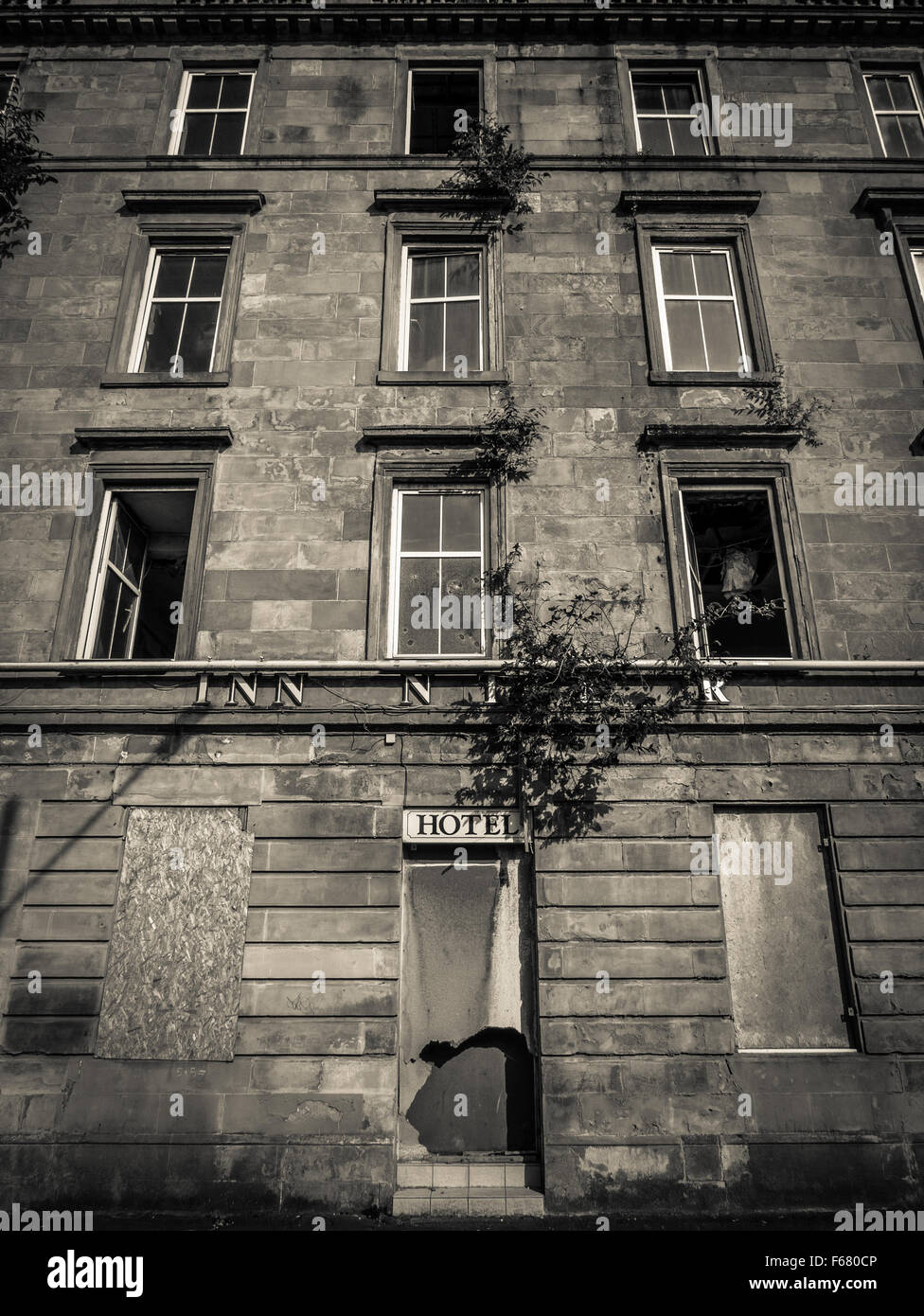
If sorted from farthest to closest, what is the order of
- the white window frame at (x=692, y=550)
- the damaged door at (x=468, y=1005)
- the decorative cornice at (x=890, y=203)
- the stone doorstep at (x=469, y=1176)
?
the decorative cornice at (x=890, y=203) < the white window frame at (x=692, y=550) < the damaged door at (x=468, y=1005) < the stone doorstep at (x=469, y=1176)

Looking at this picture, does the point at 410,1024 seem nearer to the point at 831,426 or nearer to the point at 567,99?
the point at 831,426

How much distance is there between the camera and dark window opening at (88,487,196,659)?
11461mm

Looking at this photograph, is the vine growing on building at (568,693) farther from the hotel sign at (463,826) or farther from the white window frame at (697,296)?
the white window frame at (697,296)

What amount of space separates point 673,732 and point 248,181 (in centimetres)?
1098

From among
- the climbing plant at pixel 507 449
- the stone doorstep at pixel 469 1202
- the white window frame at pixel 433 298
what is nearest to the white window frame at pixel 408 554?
the climbing plant at pixel 507 449

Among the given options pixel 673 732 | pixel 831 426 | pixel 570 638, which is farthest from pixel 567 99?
pixel 673 732

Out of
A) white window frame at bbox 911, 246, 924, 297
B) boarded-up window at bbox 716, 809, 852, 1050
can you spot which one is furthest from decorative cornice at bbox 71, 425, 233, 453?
white window frame at bbox 911, 246, 924, 297

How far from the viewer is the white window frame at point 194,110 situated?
13969 millimetres

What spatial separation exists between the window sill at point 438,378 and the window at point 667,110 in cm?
544

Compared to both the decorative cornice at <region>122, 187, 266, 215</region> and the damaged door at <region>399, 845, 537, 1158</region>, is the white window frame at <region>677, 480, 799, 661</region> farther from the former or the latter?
the decorative cornice at <region>122, 187, 266, 215</region>

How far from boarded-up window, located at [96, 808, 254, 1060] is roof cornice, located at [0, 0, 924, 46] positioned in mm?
13609

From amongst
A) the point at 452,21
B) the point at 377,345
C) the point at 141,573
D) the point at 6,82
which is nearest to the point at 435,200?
the point at 377,345

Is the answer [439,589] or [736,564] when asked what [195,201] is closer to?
[439,589]
